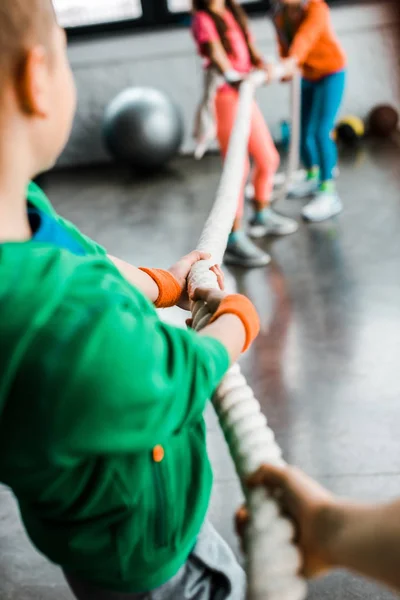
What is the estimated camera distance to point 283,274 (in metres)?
2.39

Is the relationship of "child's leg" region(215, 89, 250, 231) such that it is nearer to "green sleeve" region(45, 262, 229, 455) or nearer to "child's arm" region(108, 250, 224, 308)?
"child's arm" region(108, 250, 224, 308)

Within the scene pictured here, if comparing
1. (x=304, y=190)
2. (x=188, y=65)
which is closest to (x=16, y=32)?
(x=304, y=190)

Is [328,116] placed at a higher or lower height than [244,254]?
higher

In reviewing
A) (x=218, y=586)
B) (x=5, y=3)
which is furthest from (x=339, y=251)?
(x=5, y=3)

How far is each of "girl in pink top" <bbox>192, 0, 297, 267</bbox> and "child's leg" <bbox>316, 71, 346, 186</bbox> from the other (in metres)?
0.34

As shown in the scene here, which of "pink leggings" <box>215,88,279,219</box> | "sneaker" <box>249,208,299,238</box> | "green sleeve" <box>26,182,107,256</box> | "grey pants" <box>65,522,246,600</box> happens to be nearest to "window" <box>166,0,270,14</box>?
"pink leggings" <box>215,88,279,219</box>

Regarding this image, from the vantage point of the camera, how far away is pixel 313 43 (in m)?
2.58

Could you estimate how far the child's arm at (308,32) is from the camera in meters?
2.42

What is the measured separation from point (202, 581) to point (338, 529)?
0.33 meters

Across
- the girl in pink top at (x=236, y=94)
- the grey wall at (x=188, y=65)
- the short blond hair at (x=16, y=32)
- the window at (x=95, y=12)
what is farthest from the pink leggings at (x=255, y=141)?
the short blond hair at (x=16, y=32)

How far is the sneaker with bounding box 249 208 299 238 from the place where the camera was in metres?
2.74

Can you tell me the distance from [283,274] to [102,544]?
1913 millimetres

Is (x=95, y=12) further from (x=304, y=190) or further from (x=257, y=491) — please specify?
(x=257, y=491)

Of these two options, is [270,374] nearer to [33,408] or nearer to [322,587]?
[322,587]
